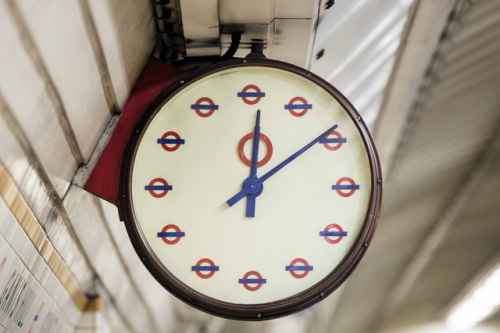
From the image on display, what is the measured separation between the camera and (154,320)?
135 inches

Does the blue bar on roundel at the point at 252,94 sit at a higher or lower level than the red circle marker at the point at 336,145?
higher

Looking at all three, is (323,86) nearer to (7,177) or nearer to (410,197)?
(7,177)

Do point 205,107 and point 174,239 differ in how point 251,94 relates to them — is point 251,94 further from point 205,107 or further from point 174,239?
point 174,239

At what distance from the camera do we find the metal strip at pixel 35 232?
1.61m

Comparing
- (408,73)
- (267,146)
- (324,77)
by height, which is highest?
(408,73)

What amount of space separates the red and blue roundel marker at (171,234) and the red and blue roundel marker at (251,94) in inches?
19.4

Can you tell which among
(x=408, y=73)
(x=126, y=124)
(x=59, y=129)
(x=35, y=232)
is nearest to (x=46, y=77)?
(x=59, y=129)

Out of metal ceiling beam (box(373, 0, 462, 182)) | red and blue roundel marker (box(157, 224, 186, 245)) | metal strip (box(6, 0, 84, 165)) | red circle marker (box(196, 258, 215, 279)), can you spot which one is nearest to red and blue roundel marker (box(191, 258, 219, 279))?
red circle marker (box(196, 258, 215, 279))

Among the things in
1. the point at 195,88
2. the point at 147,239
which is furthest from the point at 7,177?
the point at 195,88

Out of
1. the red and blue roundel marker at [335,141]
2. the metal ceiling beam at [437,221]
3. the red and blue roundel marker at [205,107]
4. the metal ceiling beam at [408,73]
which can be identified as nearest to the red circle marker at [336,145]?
the red and blue roundel marker at [335,141]

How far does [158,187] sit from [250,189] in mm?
299

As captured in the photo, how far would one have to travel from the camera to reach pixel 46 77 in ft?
5.37

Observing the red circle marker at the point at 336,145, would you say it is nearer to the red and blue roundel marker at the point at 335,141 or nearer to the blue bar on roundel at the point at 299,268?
the red and blue roundel marker at the point at 335,141

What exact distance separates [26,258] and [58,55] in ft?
2.14
